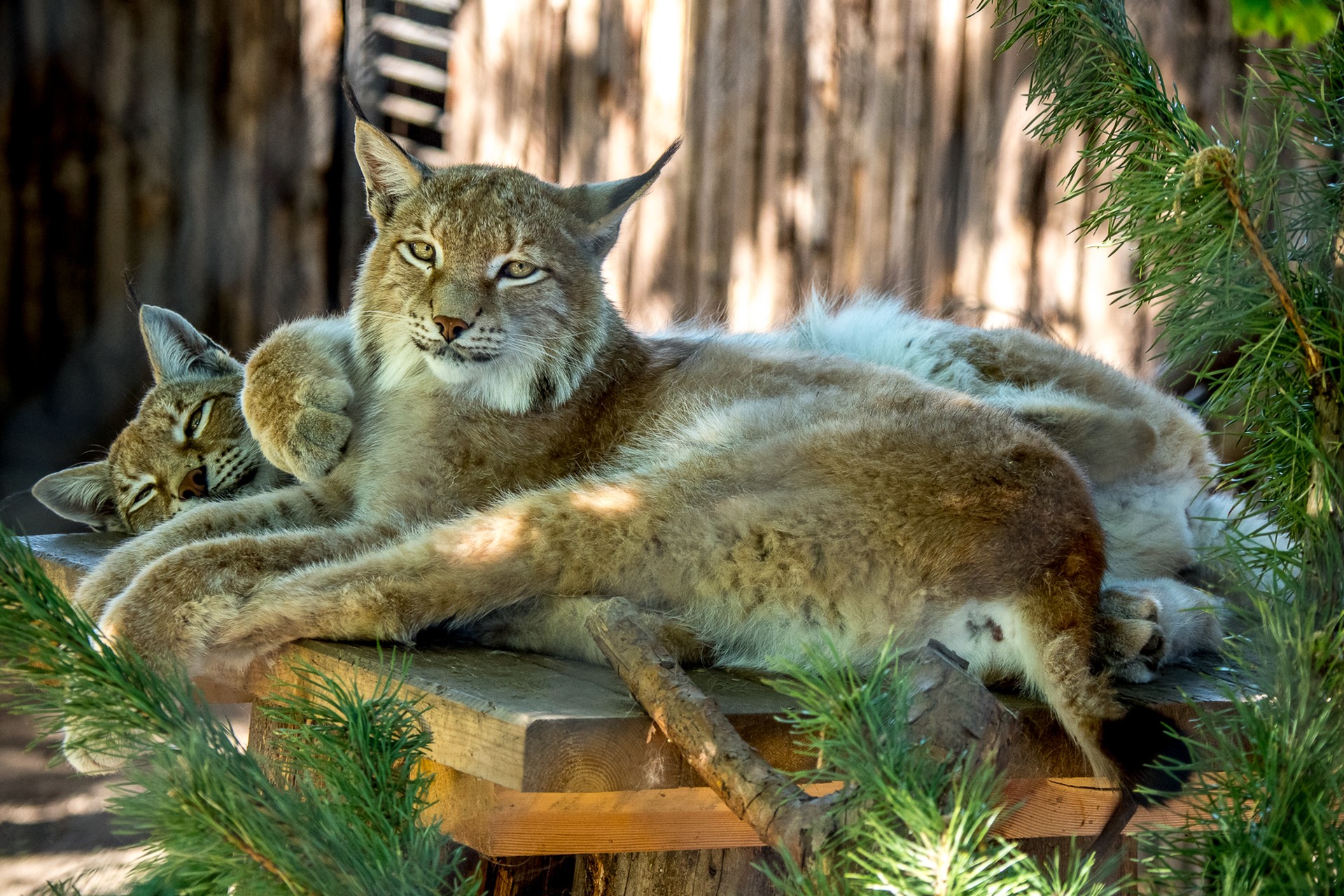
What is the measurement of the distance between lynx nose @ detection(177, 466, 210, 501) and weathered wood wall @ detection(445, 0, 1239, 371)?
2.98 metres

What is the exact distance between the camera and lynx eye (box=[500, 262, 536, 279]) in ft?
8.51

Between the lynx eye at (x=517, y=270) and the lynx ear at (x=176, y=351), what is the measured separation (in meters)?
1.00

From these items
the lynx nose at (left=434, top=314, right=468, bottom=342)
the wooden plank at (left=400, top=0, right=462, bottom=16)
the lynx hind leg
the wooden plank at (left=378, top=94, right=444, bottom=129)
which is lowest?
the lynx hind leg

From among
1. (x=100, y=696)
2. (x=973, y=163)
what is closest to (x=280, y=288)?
(x=973, y=163)

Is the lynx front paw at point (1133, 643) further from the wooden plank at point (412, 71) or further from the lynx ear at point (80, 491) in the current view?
the wooden plank at point (412, 71)

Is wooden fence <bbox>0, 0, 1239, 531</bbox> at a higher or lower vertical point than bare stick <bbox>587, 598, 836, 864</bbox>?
higher

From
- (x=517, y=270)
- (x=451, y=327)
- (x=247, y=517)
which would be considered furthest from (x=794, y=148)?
(x=247, y=517)

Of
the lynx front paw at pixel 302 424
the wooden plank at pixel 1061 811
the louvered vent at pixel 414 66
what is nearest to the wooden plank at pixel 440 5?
the louvered vent at pixel 414 66

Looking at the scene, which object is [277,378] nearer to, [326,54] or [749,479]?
[749,479]

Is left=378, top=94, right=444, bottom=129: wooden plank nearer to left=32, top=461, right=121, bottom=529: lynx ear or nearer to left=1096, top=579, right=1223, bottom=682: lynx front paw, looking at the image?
left=32, top=461, right=121, bottom=529: lynx ear

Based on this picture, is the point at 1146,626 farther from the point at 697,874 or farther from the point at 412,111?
the point at 412,111

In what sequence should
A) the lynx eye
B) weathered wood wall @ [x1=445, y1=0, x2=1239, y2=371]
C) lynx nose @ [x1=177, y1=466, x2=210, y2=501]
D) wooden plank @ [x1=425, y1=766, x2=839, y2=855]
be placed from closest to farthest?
1. wooden plank @ [x1=425, y1=766, x2=839, y2=855]
2. the lynx eye
3. lynx nose @ [x1=177, y1=466, x2=210, y2=501]
4. weathered wood wall @ [x1=445, y1=0, x2=1239, y2=371]

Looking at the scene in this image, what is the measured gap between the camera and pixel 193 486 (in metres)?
2.90

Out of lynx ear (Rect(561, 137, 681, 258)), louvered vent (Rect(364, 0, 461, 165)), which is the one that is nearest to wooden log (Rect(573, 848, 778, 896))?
lynx ear (Rect(561, 137, 681, 258))
